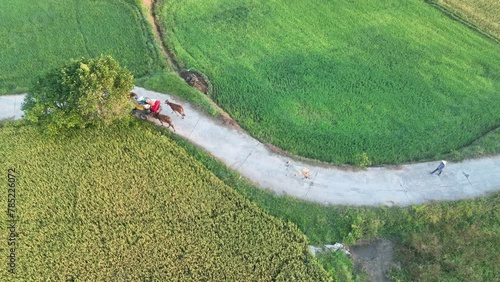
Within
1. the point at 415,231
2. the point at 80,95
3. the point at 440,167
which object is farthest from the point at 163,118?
the point at 440,167

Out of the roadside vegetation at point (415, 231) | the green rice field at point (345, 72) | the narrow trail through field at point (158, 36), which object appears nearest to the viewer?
the roadside vegetation at point (415, 231)

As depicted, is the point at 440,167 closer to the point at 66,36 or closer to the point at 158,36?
the point at 158,36

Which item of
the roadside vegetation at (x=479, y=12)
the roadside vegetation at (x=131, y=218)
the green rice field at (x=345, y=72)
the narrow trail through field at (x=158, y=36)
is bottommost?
the roadside vegetation at (x=131, y=218)

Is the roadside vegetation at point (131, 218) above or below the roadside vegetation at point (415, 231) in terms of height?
below

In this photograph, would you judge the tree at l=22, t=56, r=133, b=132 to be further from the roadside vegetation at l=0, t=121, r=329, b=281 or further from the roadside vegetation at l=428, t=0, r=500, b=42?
the roadside vegetation at l=428, t=0, r=500, b=42

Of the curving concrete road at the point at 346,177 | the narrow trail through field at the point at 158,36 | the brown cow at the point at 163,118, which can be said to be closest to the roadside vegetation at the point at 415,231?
the curving concrete road at the point at 346,177

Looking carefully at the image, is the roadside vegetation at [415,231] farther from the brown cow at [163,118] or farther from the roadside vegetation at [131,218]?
the brown cow at [163,118]

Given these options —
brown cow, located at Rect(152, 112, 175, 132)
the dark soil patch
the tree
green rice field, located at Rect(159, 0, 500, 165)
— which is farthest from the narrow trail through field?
the dark soil patch
